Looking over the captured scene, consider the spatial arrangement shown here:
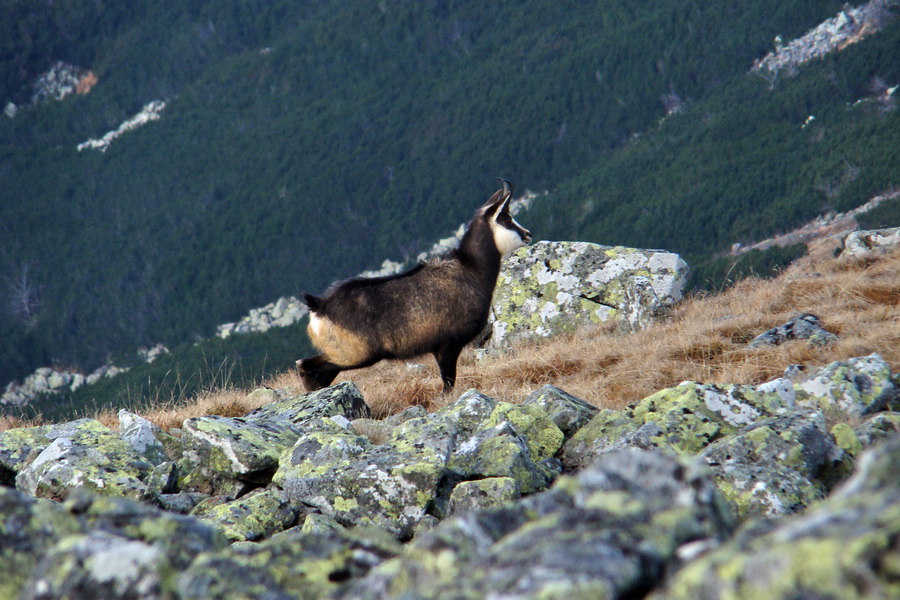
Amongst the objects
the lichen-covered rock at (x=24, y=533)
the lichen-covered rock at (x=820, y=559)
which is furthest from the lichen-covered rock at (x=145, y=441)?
the lichen-covered rock at (x=820, y=559)

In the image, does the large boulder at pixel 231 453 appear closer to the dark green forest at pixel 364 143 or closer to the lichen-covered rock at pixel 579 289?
the lichen-covered rock at pixel 579 289

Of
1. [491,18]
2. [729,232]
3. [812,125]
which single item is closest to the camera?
[729,232]

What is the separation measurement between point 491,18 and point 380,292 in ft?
501

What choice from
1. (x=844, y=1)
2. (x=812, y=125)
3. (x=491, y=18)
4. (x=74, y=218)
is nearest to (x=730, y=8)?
(x=844, y=1)

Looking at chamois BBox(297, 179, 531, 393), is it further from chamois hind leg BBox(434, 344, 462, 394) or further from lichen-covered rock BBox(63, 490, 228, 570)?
lichen-covered rock BBox(63, 490, 228, 570)

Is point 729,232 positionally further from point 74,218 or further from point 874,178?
point 74,218

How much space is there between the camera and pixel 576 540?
6.89 feet

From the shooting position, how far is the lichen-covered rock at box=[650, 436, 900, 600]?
5.48ft

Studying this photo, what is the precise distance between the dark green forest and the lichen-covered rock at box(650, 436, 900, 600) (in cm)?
6517

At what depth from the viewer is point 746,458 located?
5.03 meters

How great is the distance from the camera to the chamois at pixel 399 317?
10.4 metres

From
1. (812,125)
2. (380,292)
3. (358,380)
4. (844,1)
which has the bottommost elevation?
(812,125)

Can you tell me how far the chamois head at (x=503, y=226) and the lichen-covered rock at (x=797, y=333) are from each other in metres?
3.46

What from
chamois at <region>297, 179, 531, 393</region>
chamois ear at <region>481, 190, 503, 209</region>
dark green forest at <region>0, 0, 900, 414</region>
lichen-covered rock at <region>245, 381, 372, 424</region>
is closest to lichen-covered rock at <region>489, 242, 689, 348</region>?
chamois ear at <region>481, 190, 503, 209</region>
